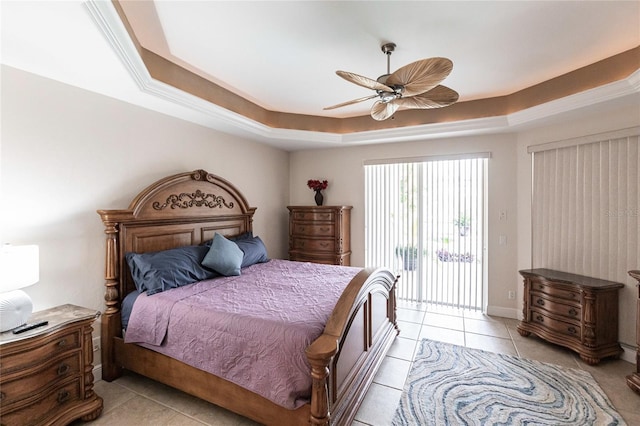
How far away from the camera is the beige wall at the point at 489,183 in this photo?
389cm

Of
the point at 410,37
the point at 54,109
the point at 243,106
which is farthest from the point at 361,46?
the point at 54,109

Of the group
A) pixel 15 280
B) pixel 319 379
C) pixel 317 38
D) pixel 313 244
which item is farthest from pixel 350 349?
pixel 313 244

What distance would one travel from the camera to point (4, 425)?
1.62m

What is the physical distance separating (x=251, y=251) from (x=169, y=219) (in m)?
1.04

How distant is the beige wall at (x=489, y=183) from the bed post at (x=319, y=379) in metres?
3.30

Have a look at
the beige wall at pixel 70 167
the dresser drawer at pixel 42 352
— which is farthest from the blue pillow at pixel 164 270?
the dresser drawer at pixel 42 352

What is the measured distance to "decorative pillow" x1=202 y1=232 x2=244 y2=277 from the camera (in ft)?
9.79

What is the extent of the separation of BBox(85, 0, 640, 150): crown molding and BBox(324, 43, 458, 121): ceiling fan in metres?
1.44

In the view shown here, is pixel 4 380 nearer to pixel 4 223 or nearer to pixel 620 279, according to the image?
pixel 4 223

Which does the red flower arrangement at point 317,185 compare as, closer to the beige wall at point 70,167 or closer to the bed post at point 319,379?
the beige wall at point 70,167

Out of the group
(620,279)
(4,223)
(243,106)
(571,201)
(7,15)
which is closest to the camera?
(7,15)

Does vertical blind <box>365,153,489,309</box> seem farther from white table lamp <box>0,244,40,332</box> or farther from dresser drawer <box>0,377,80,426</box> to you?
white table lamp <box>0,244,40,332</box>

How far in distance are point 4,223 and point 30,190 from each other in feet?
0.94

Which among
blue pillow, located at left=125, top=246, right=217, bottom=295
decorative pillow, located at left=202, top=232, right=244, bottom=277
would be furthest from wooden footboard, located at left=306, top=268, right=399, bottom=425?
blue pillow, located at left=125, top=246, right=217, bottom=295
